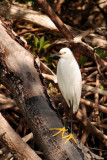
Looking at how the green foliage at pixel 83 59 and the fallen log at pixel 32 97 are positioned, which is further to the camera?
the green foliage at pixel 83 59

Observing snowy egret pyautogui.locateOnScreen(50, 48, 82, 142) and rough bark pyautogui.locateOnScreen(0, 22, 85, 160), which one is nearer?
rough bark pyautogui.locateOnScreen(0, 22, 85, 160)

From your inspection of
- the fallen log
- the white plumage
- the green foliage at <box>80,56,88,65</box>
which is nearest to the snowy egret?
the white plumage

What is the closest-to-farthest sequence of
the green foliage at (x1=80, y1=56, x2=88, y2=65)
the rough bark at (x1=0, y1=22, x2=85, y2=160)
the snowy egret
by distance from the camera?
the rough bark at (x1=0, y1=22, x2=85, y2=160), the snowy egret, the green foliage at (x1=80, y1=56, x2=88, y2=65)

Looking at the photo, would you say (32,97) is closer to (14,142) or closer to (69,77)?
(14,142)

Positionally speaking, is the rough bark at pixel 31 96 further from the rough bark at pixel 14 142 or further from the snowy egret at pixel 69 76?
the snowy egret at pixel 69 76

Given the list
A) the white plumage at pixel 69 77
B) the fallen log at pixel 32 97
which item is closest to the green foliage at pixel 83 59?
the white plumage at pixel 69 77

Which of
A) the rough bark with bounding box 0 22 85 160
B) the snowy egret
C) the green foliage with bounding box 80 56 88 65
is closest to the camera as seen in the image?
the rough bark with bounding box 0 22 85 160

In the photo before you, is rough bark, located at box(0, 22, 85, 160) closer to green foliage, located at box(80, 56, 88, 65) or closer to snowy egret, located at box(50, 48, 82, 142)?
snowy egret, located at box(50, 48, 82, 142)

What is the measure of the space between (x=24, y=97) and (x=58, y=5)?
6.30 ft

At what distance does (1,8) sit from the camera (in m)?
2.73

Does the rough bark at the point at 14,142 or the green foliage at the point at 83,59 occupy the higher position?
the green foliage at the point at 83,59

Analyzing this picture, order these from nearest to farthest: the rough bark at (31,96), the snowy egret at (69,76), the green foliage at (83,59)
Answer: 1. the rough bark at (31,96)
2. the snowy egret at (69,76)
3. the green foliage at (83,59)

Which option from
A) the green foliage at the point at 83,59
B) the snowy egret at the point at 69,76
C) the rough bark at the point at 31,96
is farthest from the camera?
the green foliage at the point at 83,59

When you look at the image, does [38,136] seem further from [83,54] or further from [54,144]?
[83,54]
